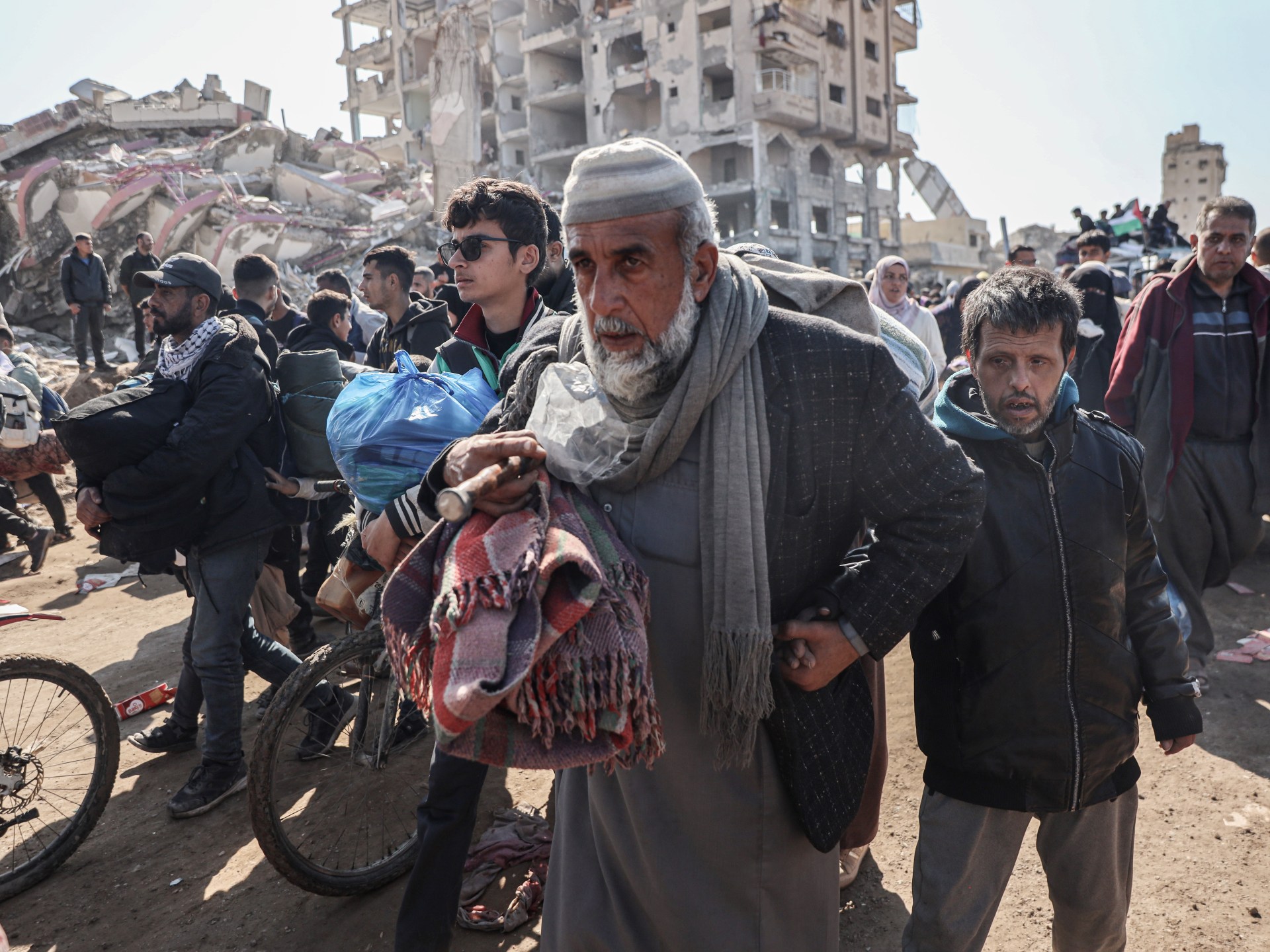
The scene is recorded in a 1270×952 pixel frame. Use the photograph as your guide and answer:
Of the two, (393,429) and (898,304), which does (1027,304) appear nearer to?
(393,429)

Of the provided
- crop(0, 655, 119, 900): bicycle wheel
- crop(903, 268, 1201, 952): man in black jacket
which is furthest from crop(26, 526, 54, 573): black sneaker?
crop(903, 268, 1201, 952): man in black jacket

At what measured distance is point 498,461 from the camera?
1.48 m

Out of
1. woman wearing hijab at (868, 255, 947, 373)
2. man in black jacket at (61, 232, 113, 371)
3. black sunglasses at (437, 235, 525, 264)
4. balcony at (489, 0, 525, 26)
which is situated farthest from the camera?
balcony at (489, 0, 525, 26)

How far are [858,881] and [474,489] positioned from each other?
94.2 inches

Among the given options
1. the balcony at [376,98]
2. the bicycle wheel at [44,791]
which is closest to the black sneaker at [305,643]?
the bicycle wheel at [44,791]

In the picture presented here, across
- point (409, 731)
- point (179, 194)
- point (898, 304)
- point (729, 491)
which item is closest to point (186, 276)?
point (409, 731)

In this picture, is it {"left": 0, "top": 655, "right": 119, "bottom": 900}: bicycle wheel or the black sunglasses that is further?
{"left": 0, "top": 655, "right": 119, "bottom": 900}: bicycle wheel

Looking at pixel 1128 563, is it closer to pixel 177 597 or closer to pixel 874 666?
pixel 874 666

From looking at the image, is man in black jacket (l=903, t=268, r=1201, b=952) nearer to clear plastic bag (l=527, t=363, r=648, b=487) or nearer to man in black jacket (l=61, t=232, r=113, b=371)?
clear plastic bag (l=527, t=363, r=648, b=487)

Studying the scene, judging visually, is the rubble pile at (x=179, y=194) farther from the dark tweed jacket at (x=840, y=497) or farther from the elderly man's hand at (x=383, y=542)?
the dark tweed jacket at (x=840, y=497)

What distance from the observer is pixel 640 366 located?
5.13 feet

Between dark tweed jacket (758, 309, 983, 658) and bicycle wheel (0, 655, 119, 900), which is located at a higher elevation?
dark tweed jacket (758, 309, 983, 658)

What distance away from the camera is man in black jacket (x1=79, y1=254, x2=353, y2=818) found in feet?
11.0

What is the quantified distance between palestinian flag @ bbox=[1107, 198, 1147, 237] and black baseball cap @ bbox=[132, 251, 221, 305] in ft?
48.6
